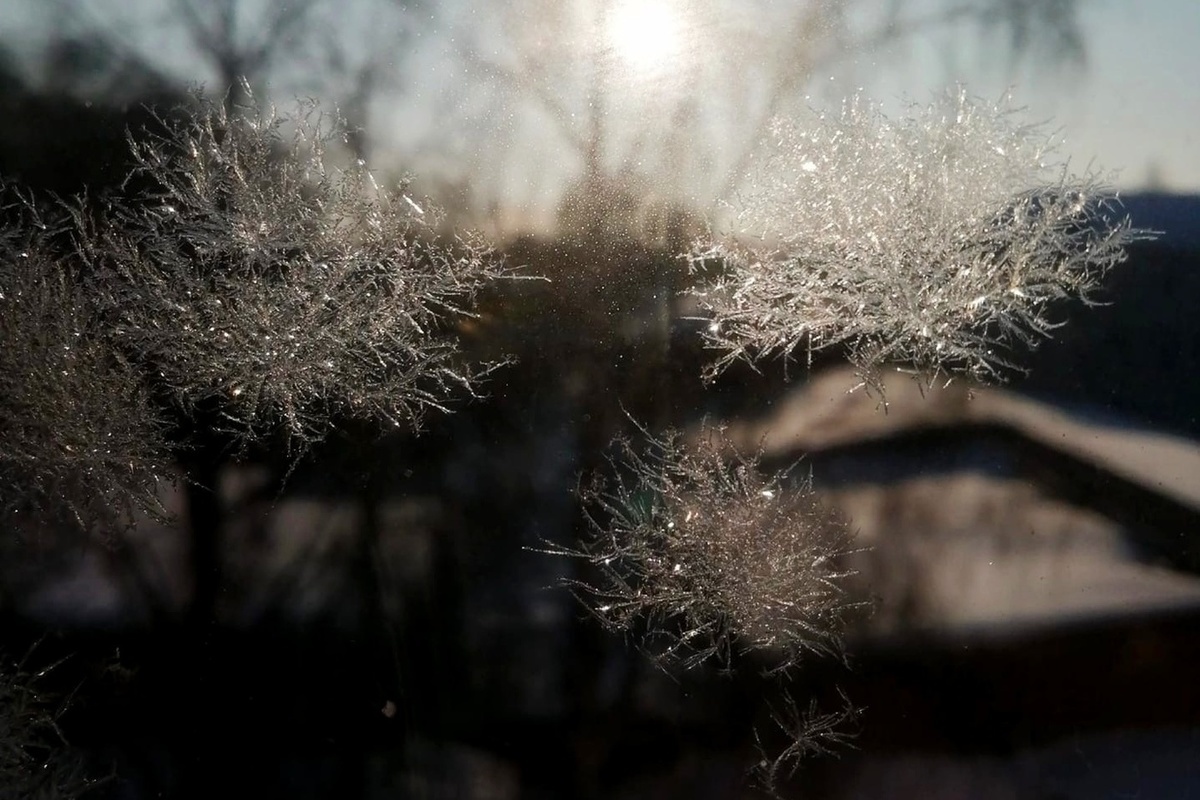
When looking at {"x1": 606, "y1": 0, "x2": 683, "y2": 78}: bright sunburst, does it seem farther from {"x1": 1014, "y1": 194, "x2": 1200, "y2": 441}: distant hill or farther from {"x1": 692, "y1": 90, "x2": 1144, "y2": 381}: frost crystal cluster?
{"x1": 1014, "y1": 194, "x2": 1200, "y2": 441}: distant hill

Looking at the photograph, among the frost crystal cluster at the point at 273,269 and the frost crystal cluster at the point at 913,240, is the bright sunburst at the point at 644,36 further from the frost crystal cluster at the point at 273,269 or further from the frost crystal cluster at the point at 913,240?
the frost crystal cluster at the point at 273,269

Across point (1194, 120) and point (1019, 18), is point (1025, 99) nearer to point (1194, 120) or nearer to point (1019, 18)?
point (1019, 18)

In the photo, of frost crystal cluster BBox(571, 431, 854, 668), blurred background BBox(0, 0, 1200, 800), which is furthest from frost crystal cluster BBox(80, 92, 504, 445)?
frost crystal cluster BBox(571, 431, 854, 668)

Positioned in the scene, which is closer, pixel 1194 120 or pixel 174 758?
pixel 1194 120

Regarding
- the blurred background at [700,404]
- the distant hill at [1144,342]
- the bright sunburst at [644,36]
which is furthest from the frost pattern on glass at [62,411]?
the distant hill at [1144,342]

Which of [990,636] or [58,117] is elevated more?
[58,117]

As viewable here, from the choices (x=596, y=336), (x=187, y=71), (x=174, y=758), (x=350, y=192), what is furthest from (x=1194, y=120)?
(x=174, y=758)
